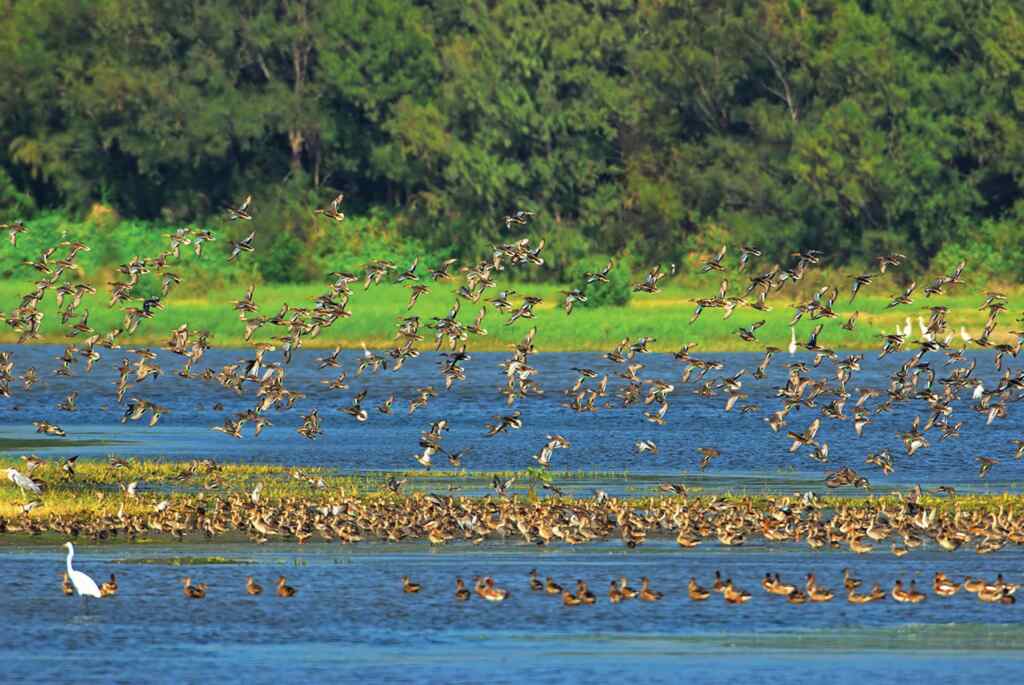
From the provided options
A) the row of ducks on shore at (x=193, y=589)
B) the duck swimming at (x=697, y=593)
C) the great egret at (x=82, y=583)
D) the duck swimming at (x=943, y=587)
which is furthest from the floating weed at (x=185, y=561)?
the duck swimming at (x=943, y=587)

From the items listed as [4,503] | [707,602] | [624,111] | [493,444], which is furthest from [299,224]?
[707,602]

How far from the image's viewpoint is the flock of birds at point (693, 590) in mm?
27438

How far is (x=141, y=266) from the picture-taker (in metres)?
41.8

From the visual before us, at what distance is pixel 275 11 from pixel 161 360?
28255mm

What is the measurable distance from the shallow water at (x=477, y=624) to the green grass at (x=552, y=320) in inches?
1499

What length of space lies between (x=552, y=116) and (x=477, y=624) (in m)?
63.6

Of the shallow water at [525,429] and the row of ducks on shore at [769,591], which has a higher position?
the row of ducks on shore at [769,591]

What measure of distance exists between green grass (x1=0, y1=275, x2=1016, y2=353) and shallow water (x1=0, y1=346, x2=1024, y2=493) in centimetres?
93

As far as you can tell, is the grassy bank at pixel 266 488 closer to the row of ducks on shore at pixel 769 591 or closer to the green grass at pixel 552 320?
the row of ducks on shore at pixel 769 591

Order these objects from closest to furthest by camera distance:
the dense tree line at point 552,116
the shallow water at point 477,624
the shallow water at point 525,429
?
the shallow water at point 477,624 → the shallow water at point 525,429 → the dense tree line at point 552,116

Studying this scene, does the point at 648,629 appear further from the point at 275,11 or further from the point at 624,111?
the point at 275,11

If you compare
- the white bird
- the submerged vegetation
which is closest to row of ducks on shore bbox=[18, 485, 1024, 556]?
the submerged vegetation

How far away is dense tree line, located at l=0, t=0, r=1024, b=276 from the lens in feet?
284

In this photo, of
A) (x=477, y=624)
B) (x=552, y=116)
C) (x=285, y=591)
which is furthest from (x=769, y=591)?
(x=552, y=116)
